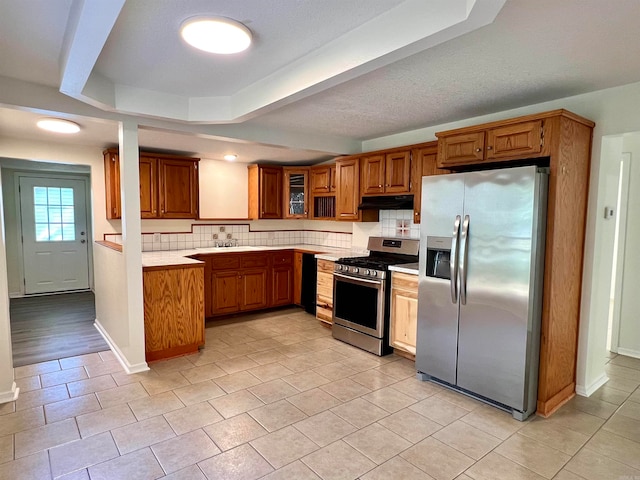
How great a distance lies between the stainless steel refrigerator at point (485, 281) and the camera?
2561mm

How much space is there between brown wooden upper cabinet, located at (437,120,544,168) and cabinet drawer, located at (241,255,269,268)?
9.26ft

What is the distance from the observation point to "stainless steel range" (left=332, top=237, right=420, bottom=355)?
12.3 feet

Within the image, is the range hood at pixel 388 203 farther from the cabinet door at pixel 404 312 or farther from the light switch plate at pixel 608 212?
the light switch plate at pixel 608 212

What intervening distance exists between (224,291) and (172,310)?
49.6 inches

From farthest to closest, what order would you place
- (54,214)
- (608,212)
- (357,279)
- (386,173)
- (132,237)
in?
1. (54,214)
2. (386,173)
3. (357,279)
4. (132,237)
5. (608,212)

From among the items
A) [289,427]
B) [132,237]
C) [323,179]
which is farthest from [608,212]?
[132,237]

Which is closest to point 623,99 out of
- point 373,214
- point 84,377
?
point 373,214

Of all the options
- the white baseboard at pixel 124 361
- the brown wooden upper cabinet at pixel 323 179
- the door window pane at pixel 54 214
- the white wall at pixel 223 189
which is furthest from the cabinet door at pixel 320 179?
the door window pane at pixel 54 214

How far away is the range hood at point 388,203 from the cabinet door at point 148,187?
8.34 ft

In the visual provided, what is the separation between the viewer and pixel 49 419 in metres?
2.53

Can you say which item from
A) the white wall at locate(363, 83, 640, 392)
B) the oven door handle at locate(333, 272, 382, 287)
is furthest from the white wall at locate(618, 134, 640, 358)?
the oven door handle at locate(333, 272, 382, 287)

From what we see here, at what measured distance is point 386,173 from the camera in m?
4.21

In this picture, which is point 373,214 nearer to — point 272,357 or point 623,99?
point 272,357

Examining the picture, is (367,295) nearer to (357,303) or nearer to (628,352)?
(357,303)
